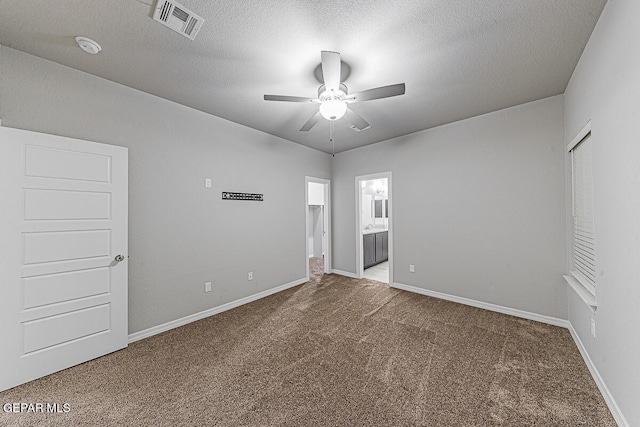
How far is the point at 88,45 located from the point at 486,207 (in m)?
4.50

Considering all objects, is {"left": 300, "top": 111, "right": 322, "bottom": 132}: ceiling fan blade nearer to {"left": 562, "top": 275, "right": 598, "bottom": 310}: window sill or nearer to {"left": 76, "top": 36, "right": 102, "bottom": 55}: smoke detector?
{"left": 76, "top": 36, "right": 102, "bottom": 55}: smoke detector

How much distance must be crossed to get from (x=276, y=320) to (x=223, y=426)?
1499 mm

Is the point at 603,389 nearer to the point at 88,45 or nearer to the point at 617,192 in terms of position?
the point at 617,192

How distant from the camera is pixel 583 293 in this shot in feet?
6.79

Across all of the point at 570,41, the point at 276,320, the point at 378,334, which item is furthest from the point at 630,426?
A: the point at 276,320

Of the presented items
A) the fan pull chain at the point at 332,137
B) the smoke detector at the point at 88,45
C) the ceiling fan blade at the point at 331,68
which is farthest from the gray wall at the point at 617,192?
the smoke detector at the point at 88,45

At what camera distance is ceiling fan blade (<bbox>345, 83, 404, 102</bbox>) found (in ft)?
6.21

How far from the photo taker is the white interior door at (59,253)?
183cm

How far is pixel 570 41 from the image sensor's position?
6.18 ft

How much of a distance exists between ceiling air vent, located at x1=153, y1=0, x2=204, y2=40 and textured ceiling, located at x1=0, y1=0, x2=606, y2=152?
51mm

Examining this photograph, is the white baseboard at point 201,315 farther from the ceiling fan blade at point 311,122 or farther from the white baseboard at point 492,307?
the ceiling fan blade at point 311,122

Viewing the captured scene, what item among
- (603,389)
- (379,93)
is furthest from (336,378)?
(379,93)

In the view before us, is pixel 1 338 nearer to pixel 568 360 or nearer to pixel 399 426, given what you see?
pixel 399 426
